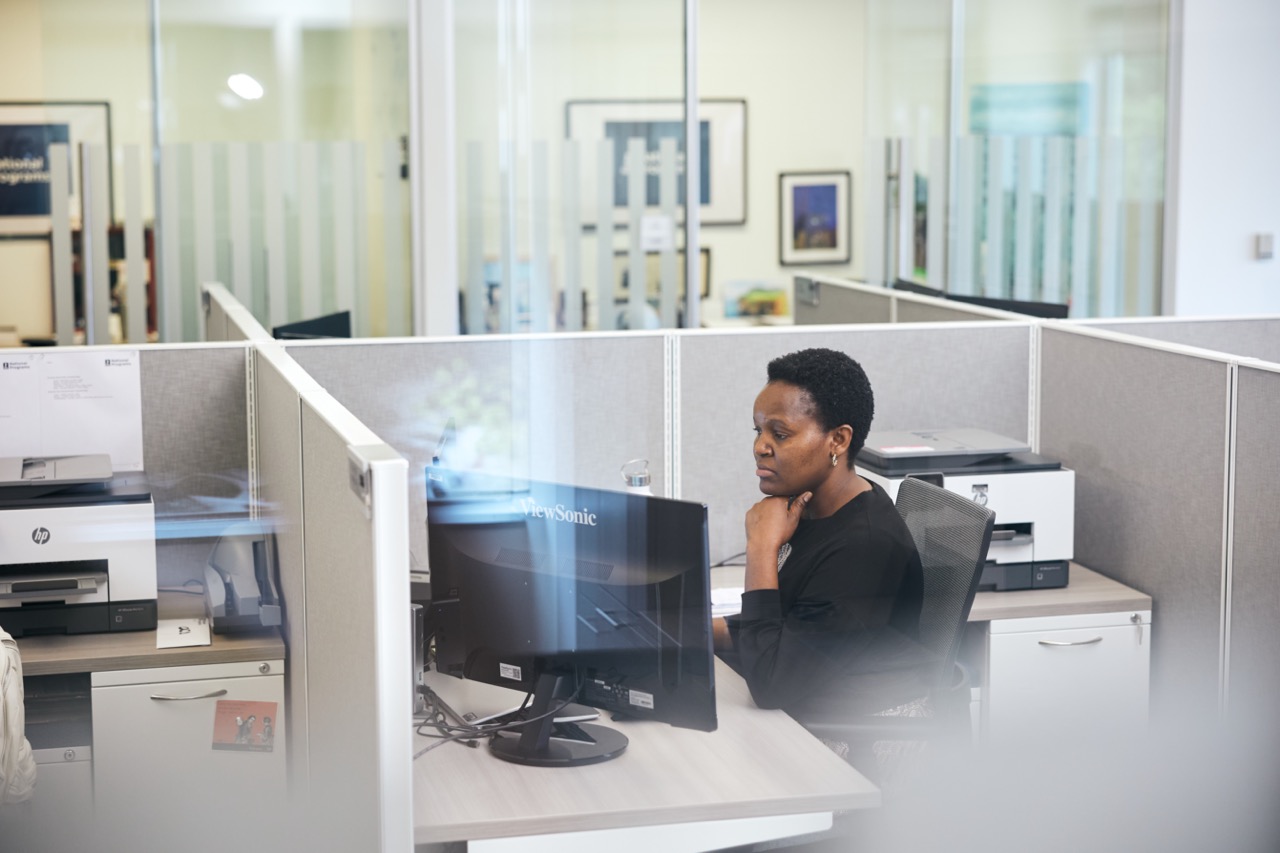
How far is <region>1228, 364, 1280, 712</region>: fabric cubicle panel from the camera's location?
6.93ft

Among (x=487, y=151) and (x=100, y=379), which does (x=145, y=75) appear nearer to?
(x=487, y=151)

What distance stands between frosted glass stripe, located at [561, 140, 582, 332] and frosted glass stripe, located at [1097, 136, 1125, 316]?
183cm

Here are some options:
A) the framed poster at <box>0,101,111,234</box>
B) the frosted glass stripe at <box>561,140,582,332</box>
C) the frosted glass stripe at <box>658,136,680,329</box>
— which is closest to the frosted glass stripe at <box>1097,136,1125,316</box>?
the frosted glass stripe at <box>658,136,680,329</box>

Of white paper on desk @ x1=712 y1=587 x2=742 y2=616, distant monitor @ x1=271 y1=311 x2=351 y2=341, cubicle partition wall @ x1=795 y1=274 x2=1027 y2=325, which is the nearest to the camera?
white paper on desk @ x1=712 y1=587 x2=742 y2=616

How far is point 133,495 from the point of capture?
2246 millimetres

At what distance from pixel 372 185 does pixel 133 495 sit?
1.96 m

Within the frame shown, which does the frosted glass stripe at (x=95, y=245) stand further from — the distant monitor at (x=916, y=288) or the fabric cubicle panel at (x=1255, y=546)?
the fabric cubicle panel at (x=1255, y=546)

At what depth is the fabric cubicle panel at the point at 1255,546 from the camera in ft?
6.93

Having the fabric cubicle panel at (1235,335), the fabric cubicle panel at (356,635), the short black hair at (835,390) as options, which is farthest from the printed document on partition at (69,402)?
the fabric cubicle panel at (1235,335)

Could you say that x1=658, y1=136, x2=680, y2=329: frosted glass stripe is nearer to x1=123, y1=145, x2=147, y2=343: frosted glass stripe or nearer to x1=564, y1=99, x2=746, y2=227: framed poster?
x1=564, y1=99, x2=746, y2=227: framed poster

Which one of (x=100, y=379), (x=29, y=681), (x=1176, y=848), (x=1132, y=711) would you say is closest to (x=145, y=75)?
(x=100, y=379)

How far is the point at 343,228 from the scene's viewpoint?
13.2ft

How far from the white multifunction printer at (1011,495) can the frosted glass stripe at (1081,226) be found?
7.74ft

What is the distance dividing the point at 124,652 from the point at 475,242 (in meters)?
2.19
